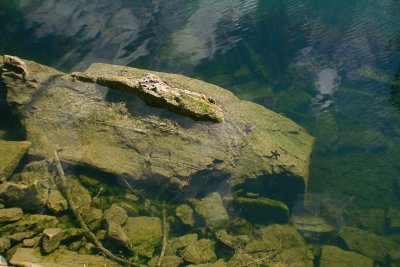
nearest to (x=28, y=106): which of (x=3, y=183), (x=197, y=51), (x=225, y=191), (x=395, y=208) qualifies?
(x=3, y=183)

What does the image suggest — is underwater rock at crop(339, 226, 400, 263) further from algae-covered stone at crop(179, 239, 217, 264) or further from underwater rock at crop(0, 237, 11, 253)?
underwater rock at crop(0, 237, 11, 253)

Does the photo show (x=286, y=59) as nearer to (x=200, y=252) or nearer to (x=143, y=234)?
(x=200, y=252)

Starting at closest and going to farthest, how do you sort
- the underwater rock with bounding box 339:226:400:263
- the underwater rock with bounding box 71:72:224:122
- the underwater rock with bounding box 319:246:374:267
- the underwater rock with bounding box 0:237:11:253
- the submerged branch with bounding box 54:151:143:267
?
1. the underwater rock with bounding box 0:237:11:253
2. the submerged branch with bounding box 54:151:143:267
3. the underwater rock with bounding box 319:246:374:267
4. the underwater rock with bounding box 71:72:224:122
5. the underwater rock with bounding box 339:226:400:263

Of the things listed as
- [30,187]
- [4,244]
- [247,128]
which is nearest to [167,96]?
[247,128]

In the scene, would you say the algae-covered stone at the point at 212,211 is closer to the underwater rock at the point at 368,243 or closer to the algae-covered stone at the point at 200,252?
the algae-covered stone at the point at 200,252

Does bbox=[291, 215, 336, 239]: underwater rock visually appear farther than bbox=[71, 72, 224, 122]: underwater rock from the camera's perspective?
Yes

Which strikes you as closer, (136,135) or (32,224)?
(32,224)

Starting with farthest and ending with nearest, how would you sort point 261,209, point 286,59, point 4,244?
point 286,59 < point 261,209 < point 4,244

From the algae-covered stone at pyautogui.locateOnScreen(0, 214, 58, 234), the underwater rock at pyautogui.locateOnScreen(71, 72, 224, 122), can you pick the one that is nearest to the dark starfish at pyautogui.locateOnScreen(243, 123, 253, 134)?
Result: the underwater rock at pyautogui.locateOnScreen(71, 72, 224, 122)
